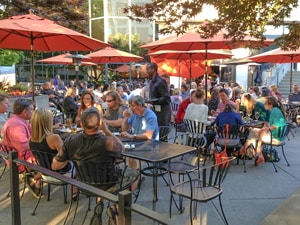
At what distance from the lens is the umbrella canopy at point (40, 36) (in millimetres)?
5332

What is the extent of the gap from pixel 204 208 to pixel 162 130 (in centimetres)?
186

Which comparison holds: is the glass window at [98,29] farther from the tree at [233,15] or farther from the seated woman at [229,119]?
the tree at [233,15]

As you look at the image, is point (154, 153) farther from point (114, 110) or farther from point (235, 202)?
point (114, 110)

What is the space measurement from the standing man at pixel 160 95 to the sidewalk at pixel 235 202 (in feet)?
4.49

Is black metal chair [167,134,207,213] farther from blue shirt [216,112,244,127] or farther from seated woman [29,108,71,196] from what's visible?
seated woman [29,108,71,196]

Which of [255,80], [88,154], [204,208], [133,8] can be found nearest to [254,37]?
[133,8]

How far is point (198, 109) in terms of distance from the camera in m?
6.45

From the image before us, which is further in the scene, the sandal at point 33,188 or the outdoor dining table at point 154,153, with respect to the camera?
the sandal at point 33,188

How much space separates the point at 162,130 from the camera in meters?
5.75

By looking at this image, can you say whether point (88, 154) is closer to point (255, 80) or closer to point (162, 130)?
point (162, 130)

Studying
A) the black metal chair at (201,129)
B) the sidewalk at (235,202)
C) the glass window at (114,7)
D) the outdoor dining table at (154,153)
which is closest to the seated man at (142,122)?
the outdoor dining table at (154,153)

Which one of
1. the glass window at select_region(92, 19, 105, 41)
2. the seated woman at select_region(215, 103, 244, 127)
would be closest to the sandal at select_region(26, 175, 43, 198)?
the seated woman at select_region(215, 103, 244, 127)

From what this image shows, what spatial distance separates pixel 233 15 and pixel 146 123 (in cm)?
190

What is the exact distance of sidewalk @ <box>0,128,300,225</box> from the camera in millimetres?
3840
